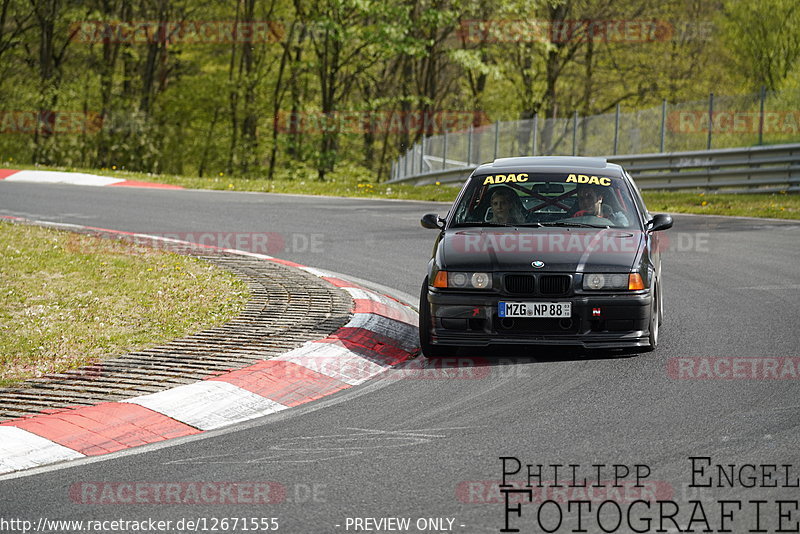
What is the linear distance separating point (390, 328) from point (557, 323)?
180cm

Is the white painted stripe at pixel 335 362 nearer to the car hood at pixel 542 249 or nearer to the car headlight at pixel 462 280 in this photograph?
the car headlight at pixel 462 280

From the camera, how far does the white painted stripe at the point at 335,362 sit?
7945 mm

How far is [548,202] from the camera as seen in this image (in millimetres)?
9562

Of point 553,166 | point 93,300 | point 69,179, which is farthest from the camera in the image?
point 69,179

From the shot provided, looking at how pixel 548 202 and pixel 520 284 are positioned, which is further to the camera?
pixel 548 202

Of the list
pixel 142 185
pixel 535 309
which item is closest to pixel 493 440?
pixel 535 309

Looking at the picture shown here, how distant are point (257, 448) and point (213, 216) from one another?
1317 centimetres

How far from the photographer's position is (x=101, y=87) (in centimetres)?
4784

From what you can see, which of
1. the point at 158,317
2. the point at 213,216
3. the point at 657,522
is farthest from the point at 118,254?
the point at 657,522

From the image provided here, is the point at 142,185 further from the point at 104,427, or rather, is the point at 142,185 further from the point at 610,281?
the point at 104,427
